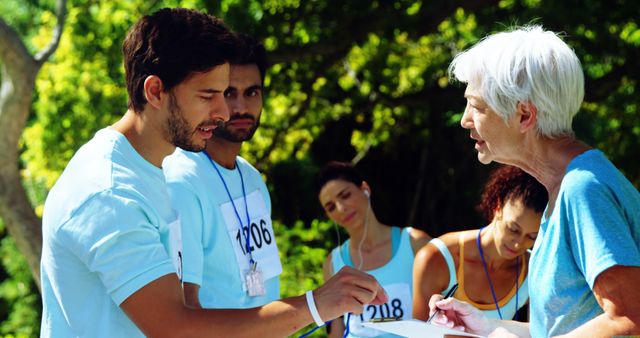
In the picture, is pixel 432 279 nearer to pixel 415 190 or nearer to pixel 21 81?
pixel 21 81

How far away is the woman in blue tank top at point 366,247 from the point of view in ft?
14.2

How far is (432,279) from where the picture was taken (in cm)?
377

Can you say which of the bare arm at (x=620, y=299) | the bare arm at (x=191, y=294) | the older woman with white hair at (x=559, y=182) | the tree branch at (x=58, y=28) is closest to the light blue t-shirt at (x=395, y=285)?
the bare arm at (x=191, y=294)

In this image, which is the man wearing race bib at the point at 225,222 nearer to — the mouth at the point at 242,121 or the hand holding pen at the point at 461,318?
the mouth at the point at 242,121

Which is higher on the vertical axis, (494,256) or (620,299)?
(620,299)

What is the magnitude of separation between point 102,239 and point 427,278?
188 cm

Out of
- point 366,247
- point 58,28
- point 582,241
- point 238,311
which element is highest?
point 58,28

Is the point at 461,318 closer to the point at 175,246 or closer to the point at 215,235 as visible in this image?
the point at 175,246

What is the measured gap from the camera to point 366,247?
15.7 ft

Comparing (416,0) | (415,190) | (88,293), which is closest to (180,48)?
(88,293)

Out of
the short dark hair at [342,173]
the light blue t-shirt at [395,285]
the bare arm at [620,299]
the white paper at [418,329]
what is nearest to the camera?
the bare arm at [620,299]

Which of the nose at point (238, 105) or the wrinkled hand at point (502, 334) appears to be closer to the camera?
the wrinkled hand at point (502, 334)

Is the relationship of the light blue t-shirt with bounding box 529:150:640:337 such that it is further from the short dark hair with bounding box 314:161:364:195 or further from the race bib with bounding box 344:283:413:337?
the short dark hair with bounding box 314:161:364:195

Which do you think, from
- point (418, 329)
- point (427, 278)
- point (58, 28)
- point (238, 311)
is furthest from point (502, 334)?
point (58, 28)
